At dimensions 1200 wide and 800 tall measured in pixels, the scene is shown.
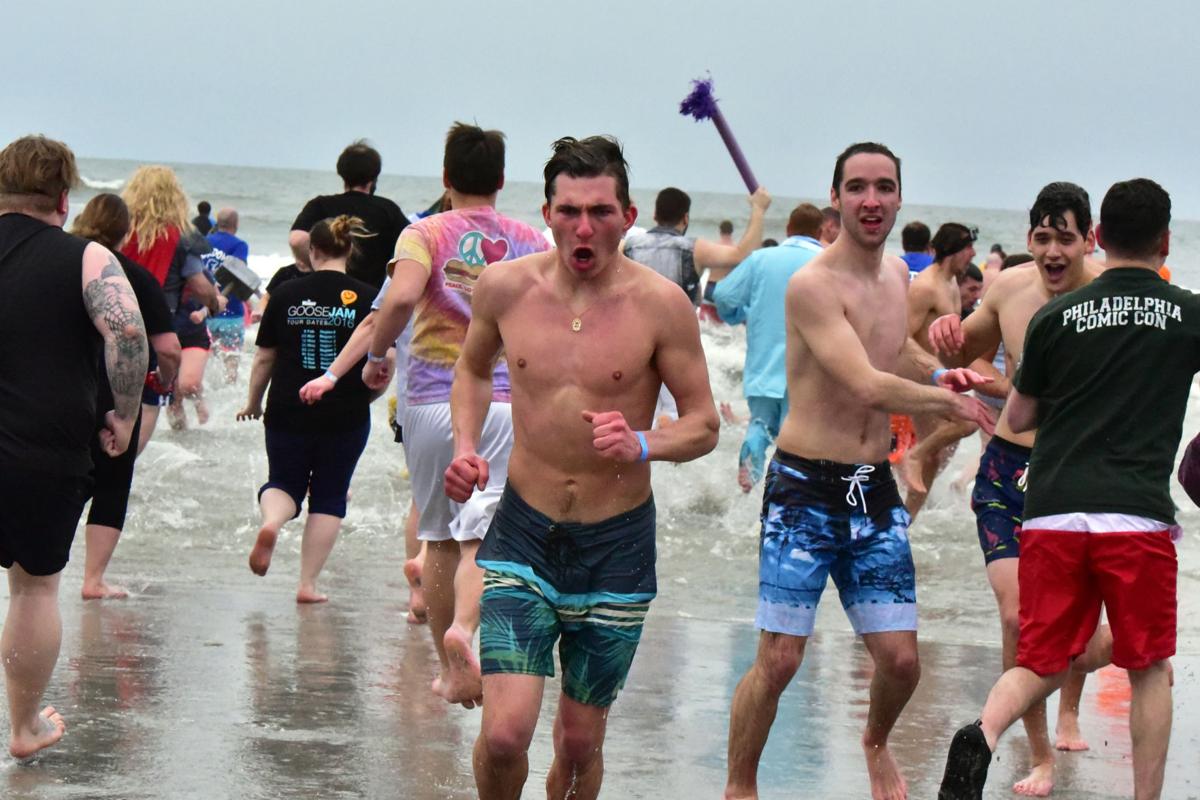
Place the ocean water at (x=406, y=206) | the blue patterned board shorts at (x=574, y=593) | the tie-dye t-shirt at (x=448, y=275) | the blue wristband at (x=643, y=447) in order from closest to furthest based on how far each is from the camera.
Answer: the blue wristband at (x=643, y=447) < the blue patterned board shorts at (x=574, y=593) < the tie-dye t-shirt at (x=448, y=275) < the ocean water at (x=406, y=206)

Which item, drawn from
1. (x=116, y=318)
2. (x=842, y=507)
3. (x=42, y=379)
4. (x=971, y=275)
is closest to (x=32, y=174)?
(x=116, y=318)

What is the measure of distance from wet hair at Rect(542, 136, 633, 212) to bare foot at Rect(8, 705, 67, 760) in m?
2.43

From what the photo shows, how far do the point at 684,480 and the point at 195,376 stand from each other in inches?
151

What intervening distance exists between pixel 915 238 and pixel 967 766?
971cm

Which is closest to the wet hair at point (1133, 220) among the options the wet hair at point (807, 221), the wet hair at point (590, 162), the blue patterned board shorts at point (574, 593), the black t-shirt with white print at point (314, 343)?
the wet hair at point (590, 162)

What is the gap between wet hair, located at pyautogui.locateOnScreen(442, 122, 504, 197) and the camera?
22.1ft

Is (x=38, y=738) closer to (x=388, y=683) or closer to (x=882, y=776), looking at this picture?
(x=388, y=683)

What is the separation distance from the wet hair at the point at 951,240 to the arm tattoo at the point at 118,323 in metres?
5.80

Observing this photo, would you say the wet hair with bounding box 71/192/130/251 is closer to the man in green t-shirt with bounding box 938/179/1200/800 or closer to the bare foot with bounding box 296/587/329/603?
the bare foot with bounding box 296/587/329/603

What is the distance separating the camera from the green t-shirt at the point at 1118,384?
16.9 feet

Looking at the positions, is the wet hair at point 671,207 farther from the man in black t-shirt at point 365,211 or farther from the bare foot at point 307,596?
the bare foot at point 307,596

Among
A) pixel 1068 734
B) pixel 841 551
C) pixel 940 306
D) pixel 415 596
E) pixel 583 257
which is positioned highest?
pixel 940 306

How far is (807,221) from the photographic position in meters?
11.2

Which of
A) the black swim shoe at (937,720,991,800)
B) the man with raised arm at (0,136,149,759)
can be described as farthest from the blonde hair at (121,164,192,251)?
the black swim shoe at (937,720,991,800)
